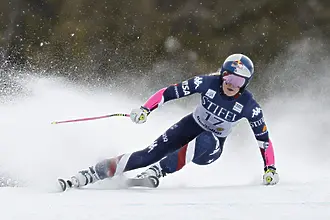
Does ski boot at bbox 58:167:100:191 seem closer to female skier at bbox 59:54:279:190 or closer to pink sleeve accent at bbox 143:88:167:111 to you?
female skier at bbox 59:54:279:190

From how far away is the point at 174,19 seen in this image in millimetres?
11711

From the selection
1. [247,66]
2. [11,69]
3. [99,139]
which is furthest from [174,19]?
[247,66]

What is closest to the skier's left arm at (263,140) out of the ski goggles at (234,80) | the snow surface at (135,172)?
the snow surface at (135,172)

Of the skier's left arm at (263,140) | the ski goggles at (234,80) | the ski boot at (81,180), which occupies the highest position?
the ski goggles at (234,80)

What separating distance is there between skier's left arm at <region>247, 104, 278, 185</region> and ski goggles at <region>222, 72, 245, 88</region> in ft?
0.72

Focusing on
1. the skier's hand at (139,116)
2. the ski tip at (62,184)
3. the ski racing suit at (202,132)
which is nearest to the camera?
the ski tip at (62,184)

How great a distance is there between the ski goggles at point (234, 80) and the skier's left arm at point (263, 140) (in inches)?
8.6

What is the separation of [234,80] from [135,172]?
130 centimetres

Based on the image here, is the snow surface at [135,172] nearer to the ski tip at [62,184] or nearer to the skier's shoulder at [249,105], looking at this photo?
the ski tip at [62,184]

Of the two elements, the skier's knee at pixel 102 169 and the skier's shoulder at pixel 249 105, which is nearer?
the skier's knee at pixel 102 169

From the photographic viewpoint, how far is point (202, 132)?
4078 millimetres

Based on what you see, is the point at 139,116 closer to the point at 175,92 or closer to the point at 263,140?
the point at 175,92

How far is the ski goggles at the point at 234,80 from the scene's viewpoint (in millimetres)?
3875

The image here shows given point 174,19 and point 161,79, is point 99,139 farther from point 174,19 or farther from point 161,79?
point 174,19
